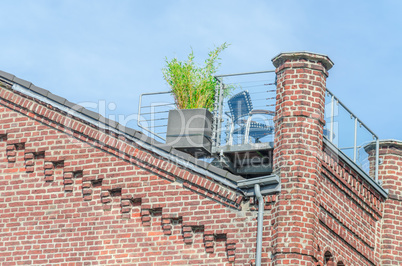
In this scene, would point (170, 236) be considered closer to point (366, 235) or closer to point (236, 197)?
point (236, 197)

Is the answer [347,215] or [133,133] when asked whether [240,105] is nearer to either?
[133,133]

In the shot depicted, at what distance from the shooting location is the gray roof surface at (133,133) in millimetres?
15297

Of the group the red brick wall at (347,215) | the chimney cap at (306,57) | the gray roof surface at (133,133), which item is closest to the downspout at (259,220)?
the gray roof surface at (133,133)

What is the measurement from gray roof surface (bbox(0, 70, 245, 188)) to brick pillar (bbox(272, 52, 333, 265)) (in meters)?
0.96

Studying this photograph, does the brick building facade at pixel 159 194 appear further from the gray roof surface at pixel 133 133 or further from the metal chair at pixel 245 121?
the metal chair at pixel 245 121

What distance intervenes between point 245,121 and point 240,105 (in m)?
0.33

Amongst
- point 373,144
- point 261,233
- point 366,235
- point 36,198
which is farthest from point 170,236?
point 373,144

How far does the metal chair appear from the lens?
17.2 metres

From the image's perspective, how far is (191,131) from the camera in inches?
713

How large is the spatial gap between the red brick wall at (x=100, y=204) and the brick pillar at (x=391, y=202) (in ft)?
12.8

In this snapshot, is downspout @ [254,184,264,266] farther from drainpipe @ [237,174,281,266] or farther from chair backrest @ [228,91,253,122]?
chair backrest @ [228,91,253,122]

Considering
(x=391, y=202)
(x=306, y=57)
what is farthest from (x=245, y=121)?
(x=391, y=202)

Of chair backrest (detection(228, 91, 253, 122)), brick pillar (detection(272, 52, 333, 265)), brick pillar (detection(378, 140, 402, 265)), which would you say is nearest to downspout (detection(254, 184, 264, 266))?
brick pillar (detection(272, 52, 333, 265))

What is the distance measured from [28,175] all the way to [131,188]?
6.95 ft
